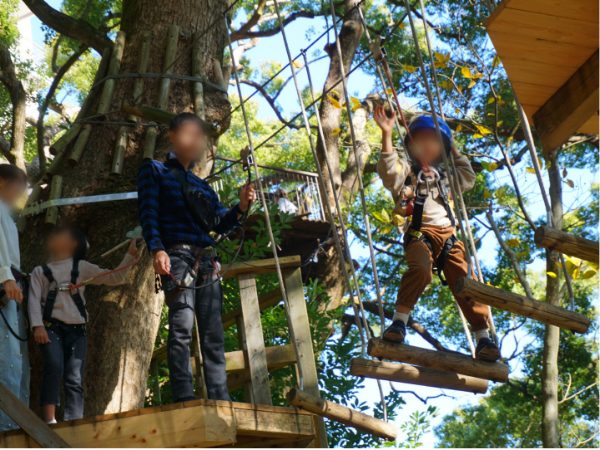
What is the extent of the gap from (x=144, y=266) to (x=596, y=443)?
9187 millimetres

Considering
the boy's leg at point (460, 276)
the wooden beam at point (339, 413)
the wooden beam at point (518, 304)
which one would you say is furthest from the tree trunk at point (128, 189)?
the wooden beam at point (518, 304)

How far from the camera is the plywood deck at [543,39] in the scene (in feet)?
10.9

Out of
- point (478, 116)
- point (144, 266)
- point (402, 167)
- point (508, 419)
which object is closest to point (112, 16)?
point (478, 116)

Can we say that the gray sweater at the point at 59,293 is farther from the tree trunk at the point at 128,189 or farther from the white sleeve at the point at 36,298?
the tree trunk at the point at 128,189

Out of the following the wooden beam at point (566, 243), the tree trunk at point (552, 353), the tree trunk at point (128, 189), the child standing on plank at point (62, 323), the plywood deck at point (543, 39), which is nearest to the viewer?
the wooden beam at point (566, 243)

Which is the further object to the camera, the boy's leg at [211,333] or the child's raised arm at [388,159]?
the child's raised arm at [388,159]

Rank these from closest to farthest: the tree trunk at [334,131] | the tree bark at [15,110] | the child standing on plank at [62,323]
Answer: the child standing on plank at [62,323] < the tree bark at [15,110] < the tree trunk at [334,131]

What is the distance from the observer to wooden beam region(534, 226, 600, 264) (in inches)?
125

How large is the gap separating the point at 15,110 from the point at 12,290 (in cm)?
342

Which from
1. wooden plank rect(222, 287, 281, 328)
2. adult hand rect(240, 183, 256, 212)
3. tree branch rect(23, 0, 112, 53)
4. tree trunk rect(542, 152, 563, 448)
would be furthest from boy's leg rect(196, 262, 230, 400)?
tree trunk rect(542, 152, 563, 448)

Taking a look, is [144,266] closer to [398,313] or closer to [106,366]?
[106,366]

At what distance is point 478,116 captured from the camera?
10.1 meters

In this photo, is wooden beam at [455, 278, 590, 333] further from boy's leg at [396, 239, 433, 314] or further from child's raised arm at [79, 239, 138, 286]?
child's raised arm at [79, 239, 138, 286]

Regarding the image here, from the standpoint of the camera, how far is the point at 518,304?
11.5 ft
